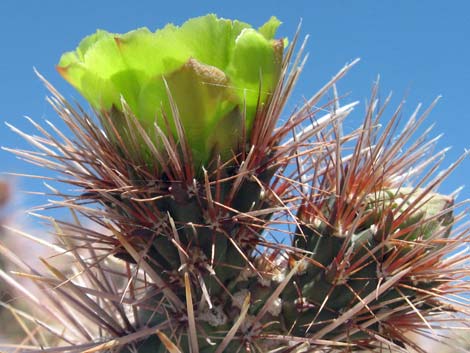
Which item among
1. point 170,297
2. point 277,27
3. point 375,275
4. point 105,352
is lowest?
point 105,352

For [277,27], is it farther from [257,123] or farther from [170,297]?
[170,297]

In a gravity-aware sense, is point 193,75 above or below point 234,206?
above

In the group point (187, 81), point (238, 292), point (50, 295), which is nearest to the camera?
point (187, 81)

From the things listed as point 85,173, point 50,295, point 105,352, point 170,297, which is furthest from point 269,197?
point 50,295

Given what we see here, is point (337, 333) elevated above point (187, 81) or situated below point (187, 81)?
below
